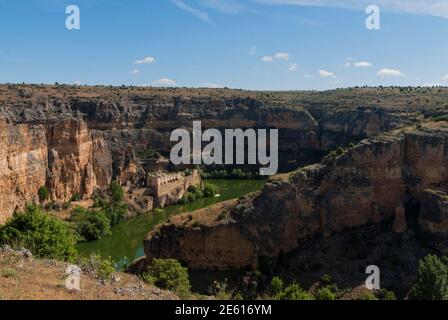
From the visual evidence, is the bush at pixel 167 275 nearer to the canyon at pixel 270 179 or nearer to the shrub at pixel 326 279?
the canyon at pixel 270 179

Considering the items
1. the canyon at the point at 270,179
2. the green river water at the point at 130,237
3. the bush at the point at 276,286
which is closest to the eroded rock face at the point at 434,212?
the canyon at the point at 270,179

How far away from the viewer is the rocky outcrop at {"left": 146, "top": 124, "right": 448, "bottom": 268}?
112 feet

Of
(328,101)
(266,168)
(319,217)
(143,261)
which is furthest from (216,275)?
(328,101)

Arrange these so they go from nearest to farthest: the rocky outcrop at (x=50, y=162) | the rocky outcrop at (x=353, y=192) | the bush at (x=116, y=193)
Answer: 1. the rocky outcrop at (x=353, y=192)
2. the rocky outcrop at (x=50, y=162)
3. the bush at (x=116, y=193)

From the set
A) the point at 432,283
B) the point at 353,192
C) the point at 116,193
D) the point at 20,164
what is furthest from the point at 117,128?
the point at 432,283

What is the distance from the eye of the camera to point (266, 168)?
88.7m
